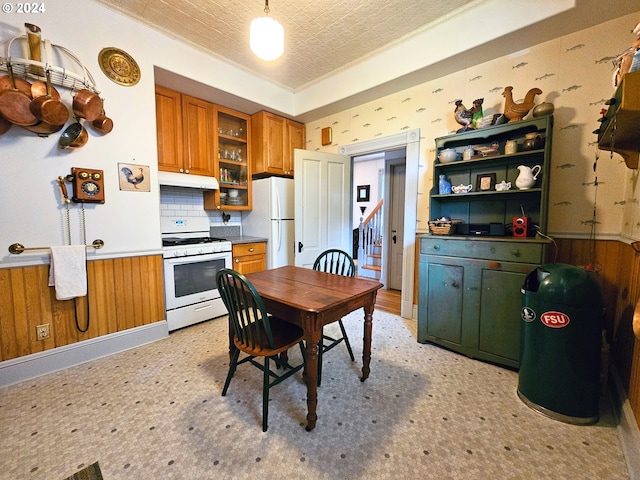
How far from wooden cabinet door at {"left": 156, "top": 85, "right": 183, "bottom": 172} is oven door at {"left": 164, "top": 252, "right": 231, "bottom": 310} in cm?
110

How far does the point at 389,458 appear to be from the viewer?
1337 millimetres

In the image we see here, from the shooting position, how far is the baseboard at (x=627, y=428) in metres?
1.23

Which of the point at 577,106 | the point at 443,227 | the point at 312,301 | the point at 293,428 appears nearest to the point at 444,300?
the point at 443,227

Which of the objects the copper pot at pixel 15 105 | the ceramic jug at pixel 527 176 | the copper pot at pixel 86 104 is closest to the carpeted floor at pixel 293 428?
the ceramic jug at pixel 527 176

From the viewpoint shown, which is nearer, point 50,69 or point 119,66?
point 50,69

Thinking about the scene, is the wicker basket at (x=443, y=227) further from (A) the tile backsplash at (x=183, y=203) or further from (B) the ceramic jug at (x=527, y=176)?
(A) the tile backsplash at (x=183, y=203)

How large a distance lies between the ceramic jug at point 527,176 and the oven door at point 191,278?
9.88ft

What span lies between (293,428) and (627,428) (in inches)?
70.0

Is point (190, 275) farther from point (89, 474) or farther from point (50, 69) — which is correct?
point (50, 69)

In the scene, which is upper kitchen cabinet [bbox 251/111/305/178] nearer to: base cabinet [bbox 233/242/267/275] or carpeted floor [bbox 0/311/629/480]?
base cabinet [bbox 233/242/267/275]

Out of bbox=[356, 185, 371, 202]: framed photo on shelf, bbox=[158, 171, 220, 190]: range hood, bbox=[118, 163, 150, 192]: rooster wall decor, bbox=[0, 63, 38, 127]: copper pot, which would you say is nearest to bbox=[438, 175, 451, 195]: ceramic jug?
bbox=[158, 171, 220, 190]: range hood

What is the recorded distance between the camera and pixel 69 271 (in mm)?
2080

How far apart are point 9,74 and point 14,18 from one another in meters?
0.44

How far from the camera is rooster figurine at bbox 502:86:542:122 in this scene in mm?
2115
